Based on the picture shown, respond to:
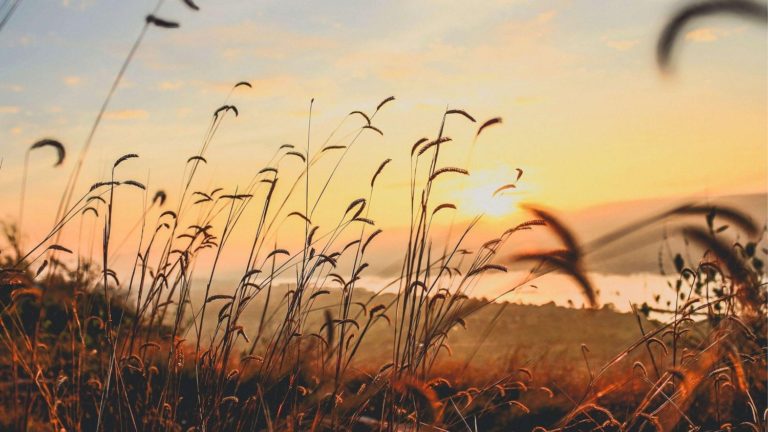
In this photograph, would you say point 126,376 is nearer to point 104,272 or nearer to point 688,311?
point 104,272

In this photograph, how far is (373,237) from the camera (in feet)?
8.86

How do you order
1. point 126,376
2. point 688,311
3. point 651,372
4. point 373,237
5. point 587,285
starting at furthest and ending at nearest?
1. point 126,376
2. point 651,372
3. point 688,311
4. point 373,237
5. point 587,285

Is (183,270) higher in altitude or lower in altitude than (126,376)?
higher

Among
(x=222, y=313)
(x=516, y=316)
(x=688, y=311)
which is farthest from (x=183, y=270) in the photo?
(x=516, y=316)

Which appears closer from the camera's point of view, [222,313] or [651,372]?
[222,313]

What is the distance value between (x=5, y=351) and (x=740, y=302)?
510 cm

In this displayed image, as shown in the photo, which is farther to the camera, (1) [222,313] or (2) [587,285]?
(1) [222,313]

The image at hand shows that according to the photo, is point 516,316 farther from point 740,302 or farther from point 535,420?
point 740,302

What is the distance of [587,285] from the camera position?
93.1 inches

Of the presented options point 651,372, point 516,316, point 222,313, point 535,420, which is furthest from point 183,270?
point 516,316

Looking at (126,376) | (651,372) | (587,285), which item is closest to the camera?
(587,285)

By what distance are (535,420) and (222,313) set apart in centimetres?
229

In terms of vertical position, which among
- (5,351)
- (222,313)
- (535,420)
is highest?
(222,313)

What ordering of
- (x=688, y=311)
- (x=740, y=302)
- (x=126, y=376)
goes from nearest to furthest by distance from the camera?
(x=688, y=311) → (x=740, y=302) → (x=126, y=376)
